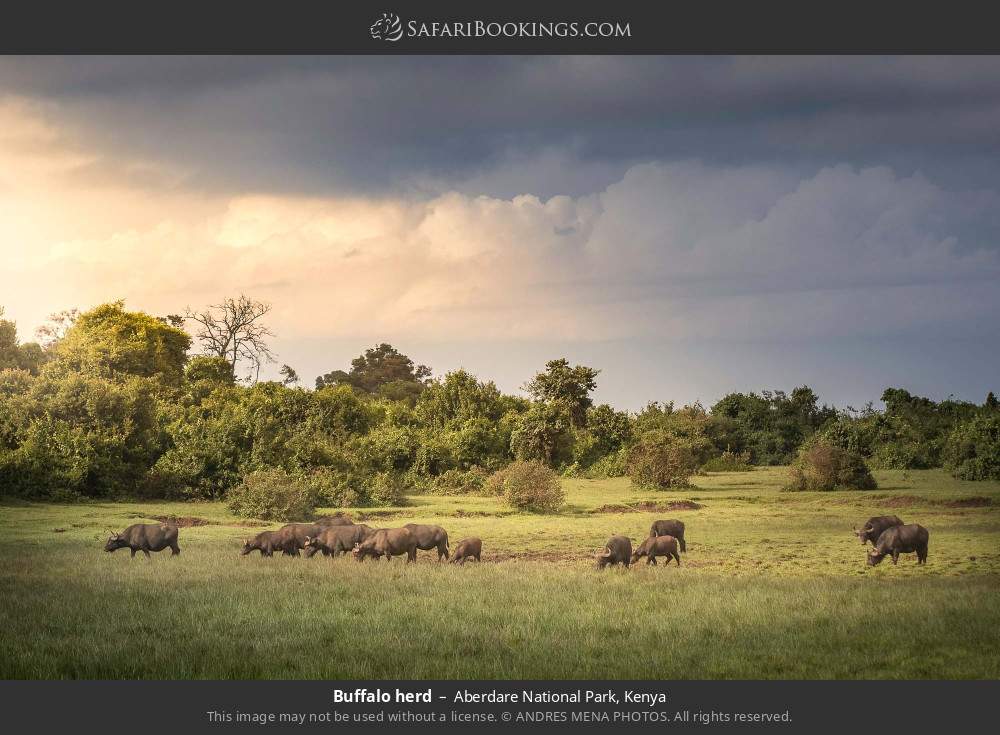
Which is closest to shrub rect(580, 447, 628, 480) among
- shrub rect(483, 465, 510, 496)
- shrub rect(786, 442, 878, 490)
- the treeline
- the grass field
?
the treeline

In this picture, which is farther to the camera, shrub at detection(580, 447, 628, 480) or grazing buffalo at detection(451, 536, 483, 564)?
shrub at detection(580, 447, 628, 480)

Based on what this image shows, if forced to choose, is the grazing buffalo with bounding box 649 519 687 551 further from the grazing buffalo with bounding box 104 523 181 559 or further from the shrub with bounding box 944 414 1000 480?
the grazing buffalo with bounding box 104 523 181 559

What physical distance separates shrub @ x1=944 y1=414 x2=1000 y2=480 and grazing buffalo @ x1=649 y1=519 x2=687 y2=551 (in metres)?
4.08

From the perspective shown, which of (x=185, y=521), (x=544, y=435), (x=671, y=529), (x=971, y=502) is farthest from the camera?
(x=544, y=435)

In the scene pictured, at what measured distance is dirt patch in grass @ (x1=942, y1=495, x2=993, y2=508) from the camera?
11609mm

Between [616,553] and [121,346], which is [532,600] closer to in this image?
[616,553]

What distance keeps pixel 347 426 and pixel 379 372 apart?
123 centimetres

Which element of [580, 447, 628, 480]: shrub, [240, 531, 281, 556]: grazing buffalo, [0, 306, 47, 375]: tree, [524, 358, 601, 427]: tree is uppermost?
[0, 306, 47, 375]: tree

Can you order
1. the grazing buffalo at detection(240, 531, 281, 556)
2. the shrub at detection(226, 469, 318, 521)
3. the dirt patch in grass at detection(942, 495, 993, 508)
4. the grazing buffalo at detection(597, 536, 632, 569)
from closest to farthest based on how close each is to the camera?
the grazing buffalo at detection(597, 536, 632, 569), the grazing buffalo at detection(240, 531, 281, 556), the dirt patch in grass at detection(942, 495, 993, 508), the shrub at detection(226, 469, 318, 521)

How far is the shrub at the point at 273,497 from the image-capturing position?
484 inches

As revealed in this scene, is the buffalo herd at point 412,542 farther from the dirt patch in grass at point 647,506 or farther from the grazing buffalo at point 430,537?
the dirt patch in grass at point 647,506

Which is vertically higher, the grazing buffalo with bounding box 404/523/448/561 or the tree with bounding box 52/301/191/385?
the tree with bounding box 52/301/191/385

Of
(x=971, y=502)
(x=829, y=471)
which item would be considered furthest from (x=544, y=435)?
(x=971, y=502)

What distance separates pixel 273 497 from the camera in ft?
40.5
